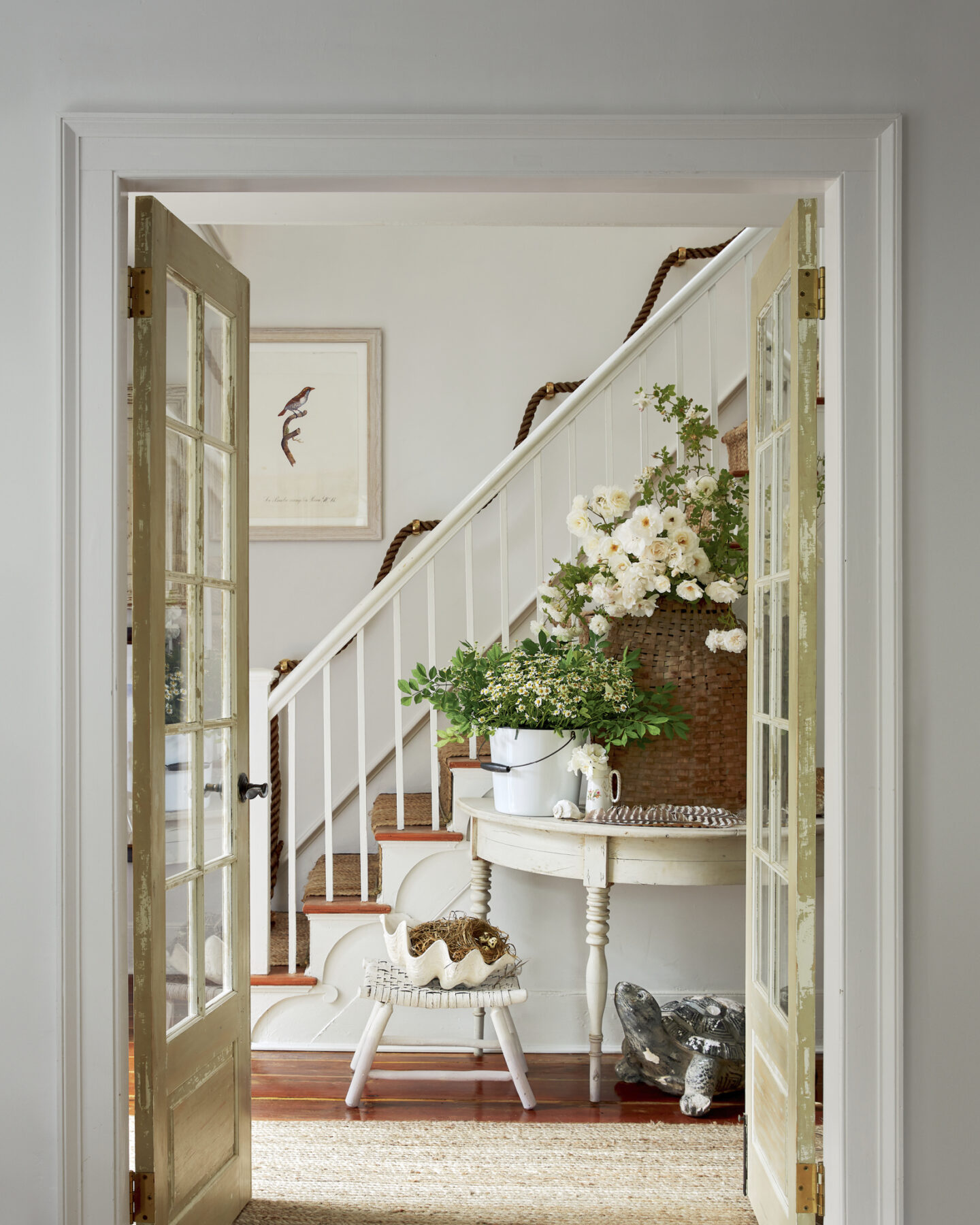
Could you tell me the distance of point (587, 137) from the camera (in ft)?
5.94

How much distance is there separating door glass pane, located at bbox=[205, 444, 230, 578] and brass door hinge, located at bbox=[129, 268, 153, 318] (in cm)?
36

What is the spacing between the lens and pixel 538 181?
1.83m

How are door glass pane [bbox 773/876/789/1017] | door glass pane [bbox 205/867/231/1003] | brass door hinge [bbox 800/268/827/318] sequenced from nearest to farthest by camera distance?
brass door hinge [bbox 800/268/827/318], door glass pane [bbox 773/876/789/1017], door glass pane [bbox 205/867/231/1003]

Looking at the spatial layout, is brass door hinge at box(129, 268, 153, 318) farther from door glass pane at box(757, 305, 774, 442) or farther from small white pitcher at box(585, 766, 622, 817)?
small white pitcher at box(585, 766, 622, 817)

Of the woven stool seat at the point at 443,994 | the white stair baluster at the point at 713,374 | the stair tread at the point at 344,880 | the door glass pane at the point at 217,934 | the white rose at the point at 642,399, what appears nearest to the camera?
the door glass pane at the point at 217,934

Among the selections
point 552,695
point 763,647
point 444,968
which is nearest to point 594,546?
point 552,695

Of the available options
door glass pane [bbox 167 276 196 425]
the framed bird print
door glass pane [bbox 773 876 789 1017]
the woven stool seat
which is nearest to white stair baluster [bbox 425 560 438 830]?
the woven stool seat

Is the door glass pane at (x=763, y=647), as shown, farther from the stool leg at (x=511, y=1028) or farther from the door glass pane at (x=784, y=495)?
the stool leg at (x=511, y=1028)

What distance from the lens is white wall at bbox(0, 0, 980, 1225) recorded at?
1.78 metres

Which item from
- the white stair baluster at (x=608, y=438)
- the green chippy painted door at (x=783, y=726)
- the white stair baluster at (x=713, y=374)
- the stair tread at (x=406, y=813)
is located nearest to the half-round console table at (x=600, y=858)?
the green chippy painted door at (x=783, y=726)

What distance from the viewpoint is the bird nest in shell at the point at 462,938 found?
2732mm

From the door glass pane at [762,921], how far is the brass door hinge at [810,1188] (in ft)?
1.18
